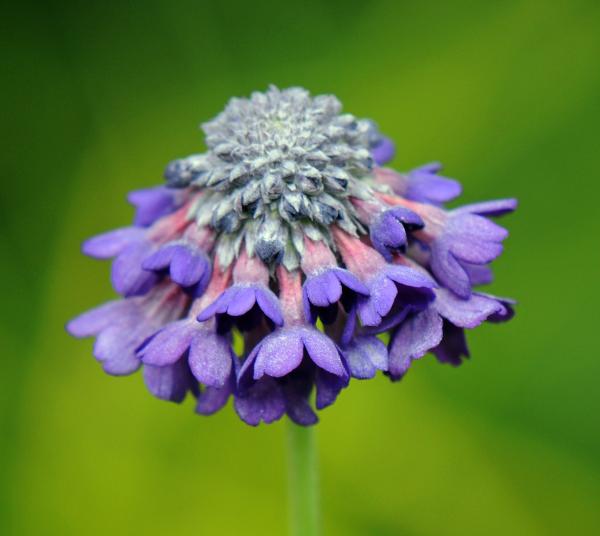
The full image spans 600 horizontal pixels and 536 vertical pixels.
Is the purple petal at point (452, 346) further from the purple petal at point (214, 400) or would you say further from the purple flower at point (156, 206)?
the purple flower at point (156, 206)

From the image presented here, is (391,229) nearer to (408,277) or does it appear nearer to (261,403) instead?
(408,277)

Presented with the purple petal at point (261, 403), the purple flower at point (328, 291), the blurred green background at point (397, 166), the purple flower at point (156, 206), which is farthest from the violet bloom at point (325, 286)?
the blurred green background at point (397, 166)

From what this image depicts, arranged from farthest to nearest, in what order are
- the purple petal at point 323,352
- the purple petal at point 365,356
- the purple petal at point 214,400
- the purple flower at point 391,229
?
the purple petal at point 214,400 < the purple flower at point 391,229 < the purple petal at point 365,356 < the purple petal at point 323,352

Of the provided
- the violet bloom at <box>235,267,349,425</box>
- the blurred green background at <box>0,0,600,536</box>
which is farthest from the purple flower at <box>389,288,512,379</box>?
the blurred green background at <box>0,0,600,536</box>

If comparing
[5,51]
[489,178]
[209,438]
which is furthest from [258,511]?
[5,51]

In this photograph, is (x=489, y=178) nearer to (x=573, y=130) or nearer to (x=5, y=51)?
(x=573, y=130)

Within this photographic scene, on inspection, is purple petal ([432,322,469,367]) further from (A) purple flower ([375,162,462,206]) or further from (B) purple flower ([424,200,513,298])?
(A) purple flower ([375,162,462,206])

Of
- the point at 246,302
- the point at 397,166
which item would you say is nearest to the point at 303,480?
the point at 246,302
